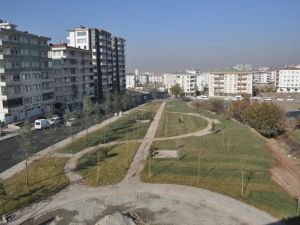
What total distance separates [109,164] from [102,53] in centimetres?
7168

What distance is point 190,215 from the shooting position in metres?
20.5

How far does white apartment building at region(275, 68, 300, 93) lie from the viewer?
154 meters

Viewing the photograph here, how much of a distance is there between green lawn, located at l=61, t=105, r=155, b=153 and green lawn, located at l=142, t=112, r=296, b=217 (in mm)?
6600

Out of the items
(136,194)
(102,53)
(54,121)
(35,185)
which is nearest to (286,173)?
(136,194)

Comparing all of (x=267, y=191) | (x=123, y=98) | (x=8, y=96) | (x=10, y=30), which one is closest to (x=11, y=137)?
(x=8, y=96)

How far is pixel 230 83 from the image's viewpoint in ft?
437

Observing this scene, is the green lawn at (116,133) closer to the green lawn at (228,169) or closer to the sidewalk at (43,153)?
the sidewalk at (43,153)

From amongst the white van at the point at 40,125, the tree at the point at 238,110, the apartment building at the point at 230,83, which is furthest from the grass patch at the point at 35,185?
the apartment building at the point at 230,83

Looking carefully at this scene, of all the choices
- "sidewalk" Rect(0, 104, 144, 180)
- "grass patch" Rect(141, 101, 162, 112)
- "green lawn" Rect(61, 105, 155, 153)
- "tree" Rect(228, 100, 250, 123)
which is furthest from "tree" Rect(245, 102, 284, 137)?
"grass patch" Rect(141, 101, 162, 112)

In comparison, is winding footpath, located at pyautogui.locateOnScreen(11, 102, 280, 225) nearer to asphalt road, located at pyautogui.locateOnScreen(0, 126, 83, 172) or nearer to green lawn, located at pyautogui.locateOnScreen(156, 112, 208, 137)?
asphalt road, located at pyautogui.locateOnScreen(0, 126, 83, 172)

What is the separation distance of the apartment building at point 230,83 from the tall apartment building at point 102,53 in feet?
145

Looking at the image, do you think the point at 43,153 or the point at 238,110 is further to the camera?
the point at 238,110

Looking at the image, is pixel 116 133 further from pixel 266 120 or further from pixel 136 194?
pixel 266 120

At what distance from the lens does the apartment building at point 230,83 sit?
130875 mm
